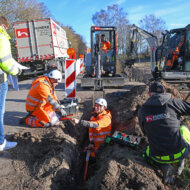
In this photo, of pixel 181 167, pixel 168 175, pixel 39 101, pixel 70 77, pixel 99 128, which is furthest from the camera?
pixel 70 77

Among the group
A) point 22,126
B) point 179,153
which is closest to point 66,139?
point 22,126

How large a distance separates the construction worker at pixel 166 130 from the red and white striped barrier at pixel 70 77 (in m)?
3.11

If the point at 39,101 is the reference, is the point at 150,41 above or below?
above

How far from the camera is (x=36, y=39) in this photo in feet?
37.2

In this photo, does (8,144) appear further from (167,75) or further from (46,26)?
(46,26)

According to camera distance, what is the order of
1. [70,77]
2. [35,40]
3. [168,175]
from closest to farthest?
[168,175] < [70,77] < [35,40]

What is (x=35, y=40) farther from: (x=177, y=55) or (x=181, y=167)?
(x=181, y=167)

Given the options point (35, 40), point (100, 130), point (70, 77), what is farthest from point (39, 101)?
point (35, 40)

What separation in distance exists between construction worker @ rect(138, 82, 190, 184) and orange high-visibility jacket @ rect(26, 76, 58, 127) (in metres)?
2.34

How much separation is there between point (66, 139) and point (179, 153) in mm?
2059

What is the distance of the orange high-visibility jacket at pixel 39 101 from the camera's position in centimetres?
378

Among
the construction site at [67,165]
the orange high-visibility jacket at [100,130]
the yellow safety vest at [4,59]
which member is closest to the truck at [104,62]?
the construction site at [67,165]

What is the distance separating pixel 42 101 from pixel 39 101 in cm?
Answer: 7

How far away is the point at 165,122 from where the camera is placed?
2.23m
